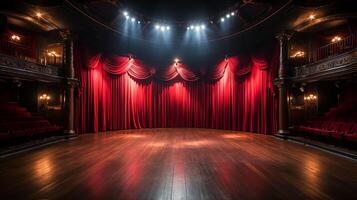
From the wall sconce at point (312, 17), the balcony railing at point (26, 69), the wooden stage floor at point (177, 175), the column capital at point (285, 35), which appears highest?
the wall sconce at point (312, 17)

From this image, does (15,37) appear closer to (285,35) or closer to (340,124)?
(285,35)

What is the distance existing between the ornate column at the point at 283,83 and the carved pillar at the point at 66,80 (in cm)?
670

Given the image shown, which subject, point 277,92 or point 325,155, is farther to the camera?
point 277,92

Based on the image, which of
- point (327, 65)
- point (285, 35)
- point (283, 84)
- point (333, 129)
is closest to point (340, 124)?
point (333, 129)

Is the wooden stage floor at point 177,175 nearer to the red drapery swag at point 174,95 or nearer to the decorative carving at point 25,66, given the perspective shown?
the decorative carving at point 25,66

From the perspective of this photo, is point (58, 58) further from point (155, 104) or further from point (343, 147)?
point (343, 147)

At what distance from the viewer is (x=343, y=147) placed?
16.3ft

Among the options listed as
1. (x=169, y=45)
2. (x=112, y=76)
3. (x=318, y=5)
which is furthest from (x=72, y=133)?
(x=318, y=5)

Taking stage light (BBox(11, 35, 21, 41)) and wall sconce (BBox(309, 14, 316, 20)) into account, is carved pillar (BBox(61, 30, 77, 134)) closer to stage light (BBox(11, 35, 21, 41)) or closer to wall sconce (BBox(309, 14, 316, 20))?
stage light (BBox(11, 35, 21, 41))

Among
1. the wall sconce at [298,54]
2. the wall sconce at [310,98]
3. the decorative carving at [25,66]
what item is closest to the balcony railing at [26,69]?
the decorative carving at [25,66]

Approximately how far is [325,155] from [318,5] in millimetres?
3735

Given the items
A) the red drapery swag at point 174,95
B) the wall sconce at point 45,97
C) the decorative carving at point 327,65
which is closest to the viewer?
the decorative carving at point 327,65

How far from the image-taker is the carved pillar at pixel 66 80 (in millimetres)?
6996

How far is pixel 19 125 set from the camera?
5.52 meters
